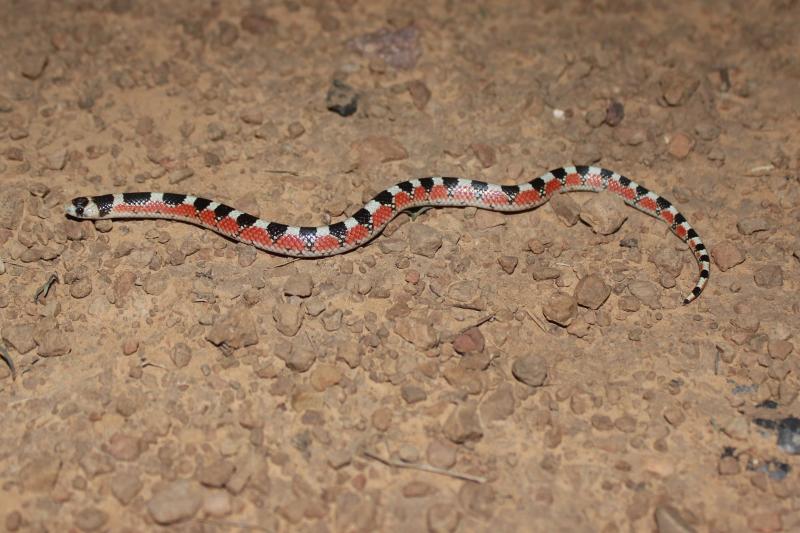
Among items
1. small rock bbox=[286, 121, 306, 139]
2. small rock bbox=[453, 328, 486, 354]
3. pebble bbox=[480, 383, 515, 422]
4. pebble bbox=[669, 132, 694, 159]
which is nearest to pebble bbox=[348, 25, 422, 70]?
small rock bbox=[286, 121, 306, 139]

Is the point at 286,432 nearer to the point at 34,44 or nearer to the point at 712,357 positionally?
the point at 712,357

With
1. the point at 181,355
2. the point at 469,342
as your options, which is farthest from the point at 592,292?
the point at 181,355

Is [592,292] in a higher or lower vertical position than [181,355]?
higher

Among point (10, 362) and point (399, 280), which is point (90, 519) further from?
point (399, 280)

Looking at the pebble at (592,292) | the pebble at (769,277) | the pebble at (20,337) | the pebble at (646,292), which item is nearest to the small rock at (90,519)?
the pebble at (20,337)

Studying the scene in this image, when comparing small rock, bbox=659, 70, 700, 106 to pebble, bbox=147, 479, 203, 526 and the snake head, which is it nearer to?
the snake head
